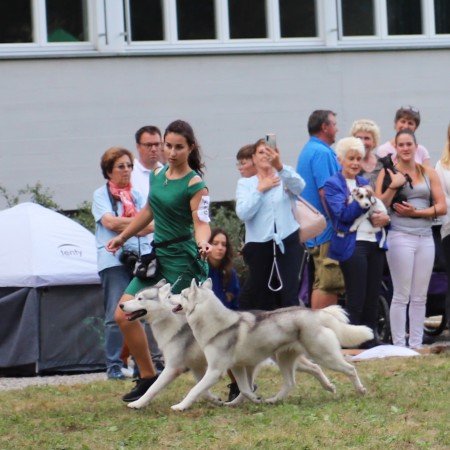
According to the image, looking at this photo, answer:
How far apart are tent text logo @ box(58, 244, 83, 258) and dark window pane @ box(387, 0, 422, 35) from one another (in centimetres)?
777

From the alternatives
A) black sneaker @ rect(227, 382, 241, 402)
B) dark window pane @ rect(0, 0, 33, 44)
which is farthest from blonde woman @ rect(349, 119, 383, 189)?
dark window pane @ rect(0, 0, 33, 44)

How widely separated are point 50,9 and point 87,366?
6.35m

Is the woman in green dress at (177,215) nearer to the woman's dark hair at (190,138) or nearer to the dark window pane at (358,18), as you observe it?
the woman's dark hair at (190,138)

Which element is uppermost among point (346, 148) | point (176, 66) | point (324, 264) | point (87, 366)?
point (176, 66)

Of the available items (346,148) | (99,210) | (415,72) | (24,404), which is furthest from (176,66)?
(24,404)

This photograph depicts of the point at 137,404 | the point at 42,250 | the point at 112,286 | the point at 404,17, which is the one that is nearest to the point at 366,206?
the point at 112,286

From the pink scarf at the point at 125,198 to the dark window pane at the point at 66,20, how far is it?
20.9 ft

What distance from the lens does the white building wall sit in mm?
16781

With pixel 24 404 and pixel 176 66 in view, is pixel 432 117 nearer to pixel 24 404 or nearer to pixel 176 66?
pixel 176 66

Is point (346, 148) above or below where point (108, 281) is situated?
above

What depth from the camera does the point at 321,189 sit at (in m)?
12.7

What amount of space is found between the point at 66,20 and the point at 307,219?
6.48m

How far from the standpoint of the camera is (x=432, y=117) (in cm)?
1886

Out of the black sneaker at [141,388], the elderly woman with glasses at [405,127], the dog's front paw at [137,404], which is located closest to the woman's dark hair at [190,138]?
the black sneaker at [141,388]
